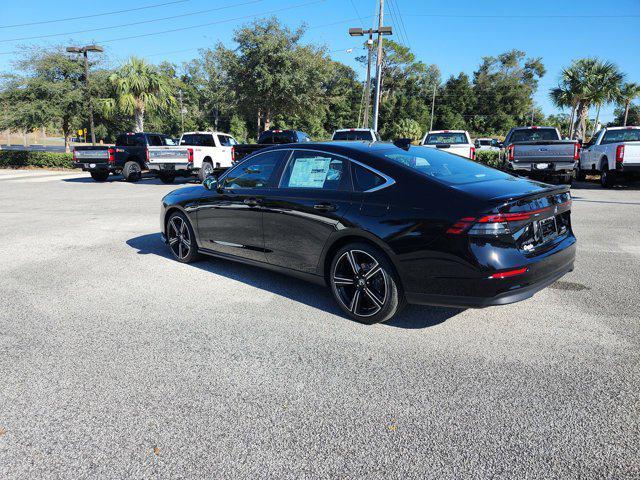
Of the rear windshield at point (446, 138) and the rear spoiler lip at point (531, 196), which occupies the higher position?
the rear windshield at point (446, 138)

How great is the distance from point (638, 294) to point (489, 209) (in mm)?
2572

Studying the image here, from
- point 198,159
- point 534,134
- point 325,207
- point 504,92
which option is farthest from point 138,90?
point 504,92

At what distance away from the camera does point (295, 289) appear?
5070mm

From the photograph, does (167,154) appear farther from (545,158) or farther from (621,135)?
(621,135)

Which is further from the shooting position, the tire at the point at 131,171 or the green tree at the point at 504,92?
the green tree at the point at 504,92

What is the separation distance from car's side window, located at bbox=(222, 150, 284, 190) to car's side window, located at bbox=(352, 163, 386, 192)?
1132 mm

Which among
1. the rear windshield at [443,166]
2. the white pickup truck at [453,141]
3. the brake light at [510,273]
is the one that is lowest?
the brake light at [510,273]

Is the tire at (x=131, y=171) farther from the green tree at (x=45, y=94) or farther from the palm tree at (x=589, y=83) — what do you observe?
the palm tree at (x=589, y=83)

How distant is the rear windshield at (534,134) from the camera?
54.1 feet

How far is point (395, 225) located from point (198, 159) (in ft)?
50.5

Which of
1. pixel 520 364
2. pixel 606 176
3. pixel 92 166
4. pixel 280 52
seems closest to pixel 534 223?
pixel 520 364

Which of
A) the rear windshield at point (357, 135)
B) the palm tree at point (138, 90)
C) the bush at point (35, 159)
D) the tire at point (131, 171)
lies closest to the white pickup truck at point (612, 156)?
the rear windshield at point (357, 135)

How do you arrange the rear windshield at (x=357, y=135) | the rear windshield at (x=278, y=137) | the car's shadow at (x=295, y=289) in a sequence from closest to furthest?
the car's shadow at (x=295, y=289) < the rear windshield at (x=357, y=135) < the rear windshield at (x=278, y=137)

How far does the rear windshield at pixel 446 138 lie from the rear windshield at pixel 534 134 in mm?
2691
